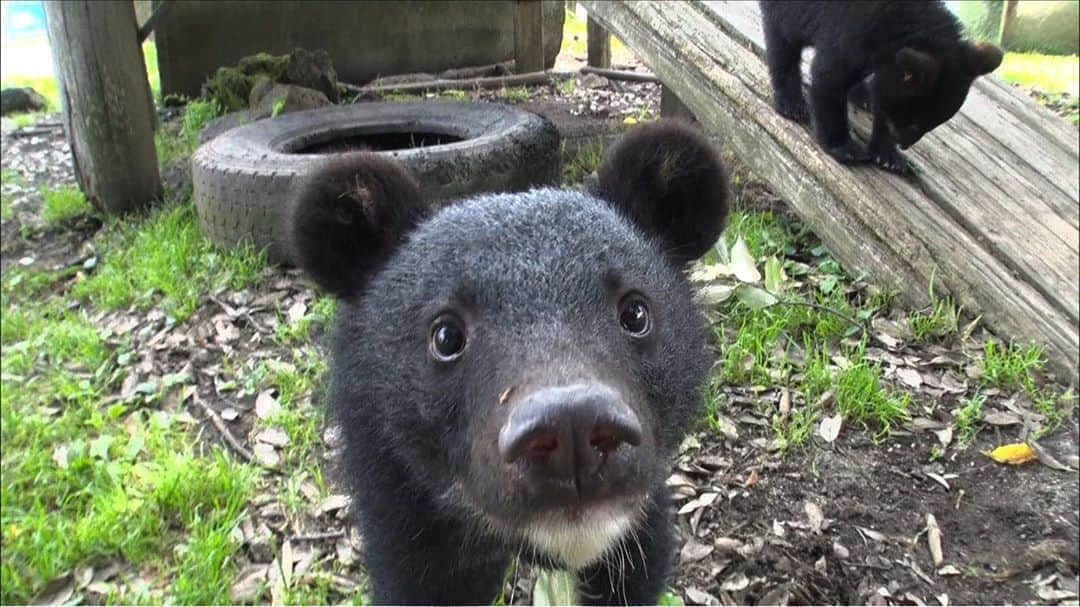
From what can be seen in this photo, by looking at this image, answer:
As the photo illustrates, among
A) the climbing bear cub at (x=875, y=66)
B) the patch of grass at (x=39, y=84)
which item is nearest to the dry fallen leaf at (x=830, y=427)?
the climbing bear cub at (x=875, y=66)

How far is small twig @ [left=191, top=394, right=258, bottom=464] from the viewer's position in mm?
3646

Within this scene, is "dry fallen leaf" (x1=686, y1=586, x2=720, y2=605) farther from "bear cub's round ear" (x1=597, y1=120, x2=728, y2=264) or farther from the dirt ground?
"bear cub's round ear" (x1=597, y1=120, x2=728, y2=264)

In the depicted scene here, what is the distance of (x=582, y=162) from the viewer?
5.61 metres

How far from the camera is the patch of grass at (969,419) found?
291 centimetres

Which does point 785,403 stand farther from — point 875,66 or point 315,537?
point 315,537

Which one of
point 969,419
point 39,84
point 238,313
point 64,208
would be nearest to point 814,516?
point 969,419

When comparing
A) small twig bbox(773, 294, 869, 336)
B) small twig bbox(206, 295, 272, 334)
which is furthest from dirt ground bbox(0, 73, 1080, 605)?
small twig bbox(206, 295, 272, 334)

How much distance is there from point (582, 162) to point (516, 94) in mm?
2896

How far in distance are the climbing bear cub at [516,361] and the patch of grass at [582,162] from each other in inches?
118

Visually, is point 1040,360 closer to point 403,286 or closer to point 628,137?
point 628,137

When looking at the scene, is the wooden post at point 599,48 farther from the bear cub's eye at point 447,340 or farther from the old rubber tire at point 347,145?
the bear cub's eye at point 447,340

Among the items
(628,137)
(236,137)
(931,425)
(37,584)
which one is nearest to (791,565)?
(931,425)

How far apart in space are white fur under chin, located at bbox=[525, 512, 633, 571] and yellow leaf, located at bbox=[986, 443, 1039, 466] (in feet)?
4.93

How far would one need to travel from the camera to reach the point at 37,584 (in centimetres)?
307
